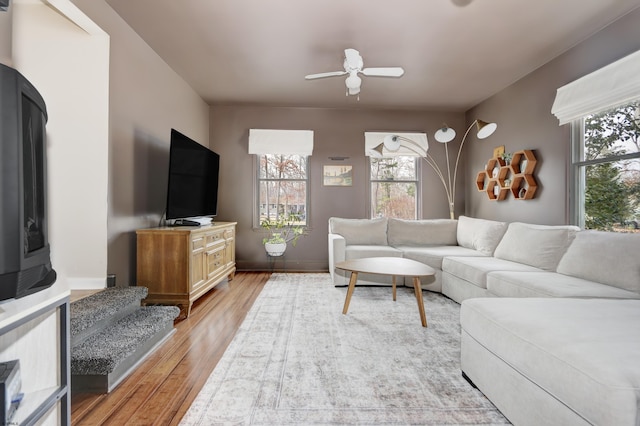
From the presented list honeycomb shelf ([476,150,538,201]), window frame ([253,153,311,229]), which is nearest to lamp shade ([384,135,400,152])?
honeycomb shelf ([476,150,538,201])

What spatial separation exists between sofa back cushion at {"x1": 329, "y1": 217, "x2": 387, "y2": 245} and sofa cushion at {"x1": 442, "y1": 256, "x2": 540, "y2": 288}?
1.04m

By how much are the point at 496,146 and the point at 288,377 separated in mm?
4114

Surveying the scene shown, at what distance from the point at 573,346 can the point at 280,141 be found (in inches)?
172

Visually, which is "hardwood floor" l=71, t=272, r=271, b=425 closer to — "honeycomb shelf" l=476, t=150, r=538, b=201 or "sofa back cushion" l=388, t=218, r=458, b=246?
"sofa back cushion" l=388, t=218, r=458, b=246

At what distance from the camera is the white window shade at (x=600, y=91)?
8.18ft

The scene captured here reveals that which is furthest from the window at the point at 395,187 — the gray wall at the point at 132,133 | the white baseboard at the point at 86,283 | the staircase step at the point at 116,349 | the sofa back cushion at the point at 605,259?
the white baseboard at the point at 86,283

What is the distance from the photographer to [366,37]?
294 cm

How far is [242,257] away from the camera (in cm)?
505

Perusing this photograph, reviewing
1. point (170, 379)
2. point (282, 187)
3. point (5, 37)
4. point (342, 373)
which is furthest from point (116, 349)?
point (282, 187)

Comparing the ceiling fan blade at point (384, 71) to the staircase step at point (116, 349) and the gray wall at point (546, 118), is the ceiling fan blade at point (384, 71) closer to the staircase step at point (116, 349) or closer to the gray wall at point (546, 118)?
the gray wall at point (546, 118)

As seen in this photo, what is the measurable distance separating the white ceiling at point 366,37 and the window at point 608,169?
827 mm

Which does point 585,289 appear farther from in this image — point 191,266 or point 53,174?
point 53,174

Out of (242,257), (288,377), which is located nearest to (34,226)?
(288,377)

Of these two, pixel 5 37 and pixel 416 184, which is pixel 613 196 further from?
pixel 5 37
